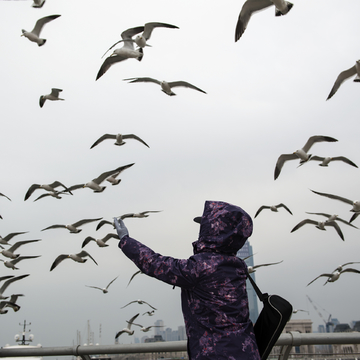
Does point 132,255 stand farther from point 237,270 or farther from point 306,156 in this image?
point 306,156

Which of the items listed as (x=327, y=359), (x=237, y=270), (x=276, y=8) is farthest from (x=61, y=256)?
(x=237, y=270)

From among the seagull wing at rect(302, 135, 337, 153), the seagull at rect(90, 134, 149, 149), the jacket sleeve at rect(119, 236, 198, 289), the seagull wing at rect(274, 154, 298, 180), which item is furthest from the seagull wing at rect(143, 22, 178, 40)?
the jacket sleeve at rect(119, 236, 198, 289)

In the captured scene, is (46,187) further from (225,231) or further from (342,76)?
(225,231)

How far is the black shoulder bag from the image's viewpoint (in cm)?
264

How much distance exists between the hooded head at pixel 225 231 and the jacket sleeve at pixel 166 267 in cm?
19

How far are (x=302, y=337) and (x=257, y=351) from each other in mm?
1099

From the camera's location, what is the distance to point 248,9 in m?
8.36

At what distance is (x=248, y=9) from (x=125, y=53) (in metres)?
3.07

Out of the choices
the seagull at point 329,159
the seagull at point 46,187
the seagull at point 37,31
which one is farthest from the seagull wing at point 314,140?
the seagull at point 37,31

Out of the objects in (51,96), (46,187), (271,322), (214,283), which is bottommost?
(271,322)

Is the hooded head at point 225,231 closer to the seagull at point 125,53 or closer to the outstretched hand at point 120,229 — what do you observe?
the outstretched hand at point 120,229

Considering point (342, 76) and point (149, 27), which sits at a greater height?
point (149, 27)

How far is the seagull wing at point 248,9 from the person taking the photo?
816cm

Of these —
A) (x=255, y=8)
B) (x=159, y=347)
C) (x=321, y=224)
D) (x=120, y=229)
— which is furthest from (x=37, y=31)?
(x=321, y=224)
